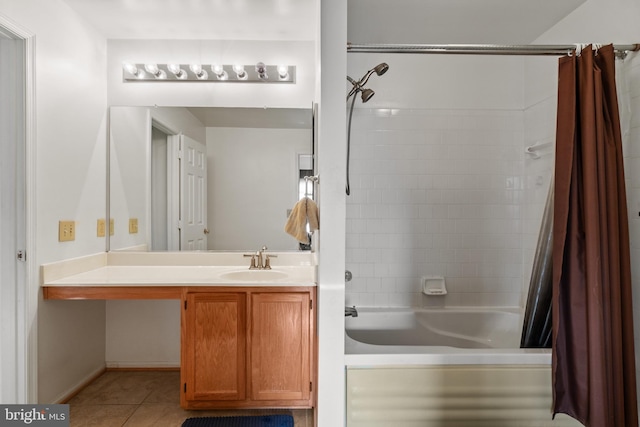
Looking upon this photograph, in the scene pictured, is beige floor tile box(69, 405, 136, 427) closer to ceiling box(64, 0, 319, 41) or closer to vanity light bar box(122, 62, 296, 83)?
vanity light bar box(122, 62, 296, 83)

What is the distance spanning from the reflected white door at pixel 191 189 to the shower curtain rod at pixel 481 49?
1578 millimetres

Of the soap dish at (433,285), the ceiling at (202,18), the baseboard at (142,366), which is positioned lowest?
the baseboard at (142,366)

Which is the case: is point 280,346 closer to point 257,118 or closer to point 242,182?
point 242,182

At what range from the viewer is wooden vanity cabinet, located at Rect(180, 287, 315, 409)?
6.59 feet

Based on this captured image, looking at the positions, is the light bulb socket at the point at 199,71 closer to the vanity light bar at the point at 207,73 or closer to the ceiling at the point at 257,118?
the vanity light bar at the point at 207,73

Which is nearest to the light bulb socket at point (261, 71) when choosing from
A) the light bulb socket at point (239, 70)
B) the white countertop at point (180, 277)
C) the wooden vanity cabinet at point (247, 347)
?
the light bulb socket at point (239, 70)

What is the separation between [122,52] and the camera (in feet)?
8.42

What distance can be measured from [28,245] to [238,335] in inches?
48.2

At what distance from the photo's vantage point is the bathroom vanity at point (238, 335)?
200 cm

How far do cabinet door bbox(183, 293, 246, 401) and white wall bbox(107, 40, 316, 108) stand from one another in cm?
145

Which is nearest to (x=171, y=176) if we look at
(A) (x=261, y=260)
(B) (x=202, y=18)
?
(A) (x=261, y=260)

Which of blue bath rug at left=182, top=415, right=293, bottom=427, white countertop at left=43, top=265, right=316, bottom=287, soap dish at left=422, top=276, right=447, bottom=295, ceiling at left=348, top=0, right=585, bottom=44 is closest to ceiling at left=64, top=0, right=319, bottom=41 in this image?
ceiling at left=348, top=0, right=585, bottom=44

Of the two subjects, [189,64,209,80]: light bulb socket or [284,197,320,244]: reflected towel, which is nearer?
[284,197,320,244]: reflected towel
